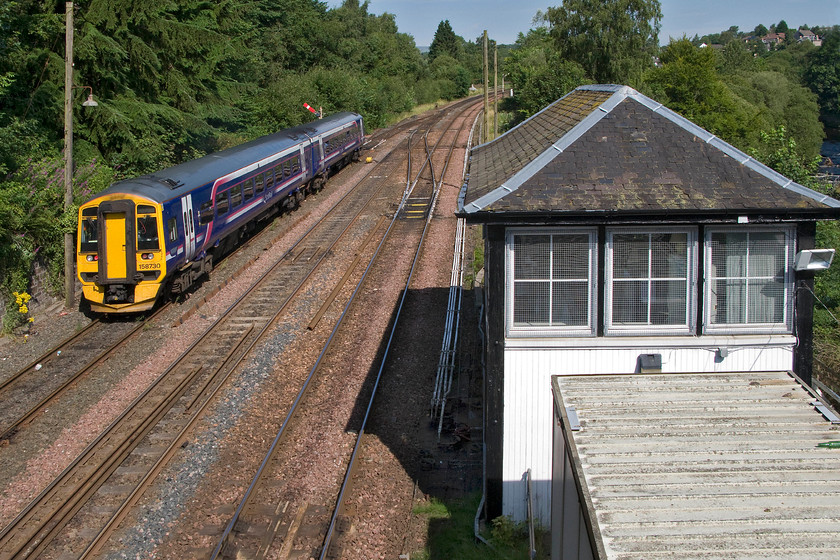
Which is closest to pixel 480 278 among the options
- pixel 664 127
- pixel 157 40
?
pixel 664 127

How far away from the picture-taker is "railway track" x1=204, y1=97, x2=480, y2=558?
8.32m

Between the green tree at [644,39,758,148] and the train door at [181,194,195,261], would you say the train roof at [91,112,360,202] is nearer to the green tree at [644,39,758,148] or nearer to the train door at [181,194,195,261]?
the train door at [181,194,195,261]

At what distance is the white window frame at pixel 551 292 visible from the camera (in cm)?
813

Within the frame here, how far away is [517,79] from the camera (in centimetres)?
5269

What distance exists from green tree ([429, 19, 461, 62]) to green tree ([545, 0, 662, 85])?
186ft

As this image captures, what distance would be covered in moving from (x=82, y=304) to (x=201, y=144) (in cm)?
1377

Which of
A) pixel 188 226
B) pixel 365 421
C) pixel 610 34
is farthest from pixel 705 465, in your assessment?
pixel 610 34

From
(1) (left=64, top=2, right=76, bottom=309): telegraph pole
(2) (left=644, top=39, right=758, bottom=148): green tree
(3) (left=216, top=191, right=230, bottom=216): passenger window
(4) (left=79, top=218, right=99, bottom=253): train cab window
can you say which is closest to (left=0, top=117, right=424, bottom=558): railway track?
(3) (left=216, top=191, right=230, bottom=216): passenger window

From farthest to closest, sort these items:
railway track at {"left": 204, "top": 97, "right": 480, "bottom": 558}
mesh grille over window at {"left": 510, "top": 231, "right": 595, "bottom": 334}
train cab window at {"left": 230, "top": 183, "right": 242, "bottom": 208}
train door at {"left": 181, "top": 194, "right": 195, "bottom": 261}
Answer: train cab window at {"left": 230, "top": 183, "right": 242, "bottom": 208} < train door at {"left": 181, "top": 194, "right": 195, "bottom": 261} < railway track at {"left": 204, "top": 97, "right": 480, "bottom": 558} < mesh grille over window at {"left": 510, "top": 231, "right": 595, "bottom": 334}

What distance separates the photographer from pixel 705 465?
18.2 feet

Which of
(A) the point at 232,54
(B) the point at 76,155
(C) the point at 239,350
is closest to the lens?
(C) the point at 239,350

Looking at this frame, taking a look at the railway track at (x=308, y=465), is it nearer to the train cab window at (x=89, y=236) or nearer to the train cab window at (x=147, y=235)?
the train cab window at (x=147, y=235)

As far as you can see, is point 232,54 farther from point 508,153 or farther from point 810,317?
point 810,317

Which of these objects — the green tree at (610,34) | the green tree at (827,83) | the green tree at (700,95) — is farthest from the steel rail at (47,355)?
the green tree at (827,83)
